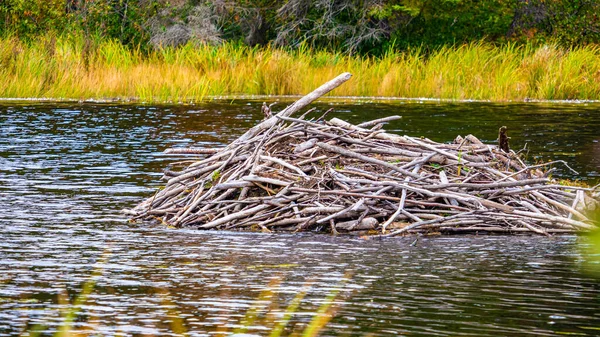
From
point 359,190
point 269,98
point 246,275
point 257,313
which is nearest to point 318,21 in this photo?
point 269,98

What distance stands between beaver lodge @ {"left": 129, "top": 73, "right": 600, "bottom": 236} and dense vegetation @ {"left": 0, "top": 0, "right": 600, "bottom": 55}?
27.1 metres

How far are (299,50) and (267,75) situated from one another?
215 cm

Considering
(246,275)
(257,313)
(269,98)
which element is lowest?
(269,98)

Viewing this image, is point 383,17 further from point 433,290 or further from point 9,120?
point 433,290

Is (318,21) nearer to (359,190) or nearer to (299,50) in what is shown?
(299,50)

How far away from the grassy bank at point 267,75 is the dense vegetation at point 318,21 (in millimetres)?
5943

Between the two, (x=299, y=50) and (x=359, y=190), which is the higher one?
(x=359, y=190)

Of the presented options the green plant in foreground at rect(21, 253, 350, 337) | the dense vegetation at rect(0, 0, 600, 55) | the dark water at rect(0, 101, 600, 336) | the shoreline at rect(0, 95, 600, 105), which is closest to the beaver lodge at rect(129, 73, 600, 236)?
the dark water at rect(0, 101, 600, 336)

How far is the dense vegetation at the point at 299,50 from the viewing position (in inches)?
1262

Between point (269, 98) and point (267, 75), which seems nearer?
point (269, 98)

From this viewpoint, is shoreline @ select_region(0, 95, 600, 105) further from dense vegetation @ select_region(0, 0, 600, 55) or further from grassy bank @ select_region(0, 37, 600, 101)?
dense vegetation @ select_region(0, 0, 600, 55)

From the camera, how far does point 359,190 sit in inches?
443

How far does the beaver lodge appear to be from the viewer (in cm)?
1134

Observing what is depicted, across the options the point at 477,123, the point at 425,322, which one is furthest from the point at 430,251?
the point at 477,123
